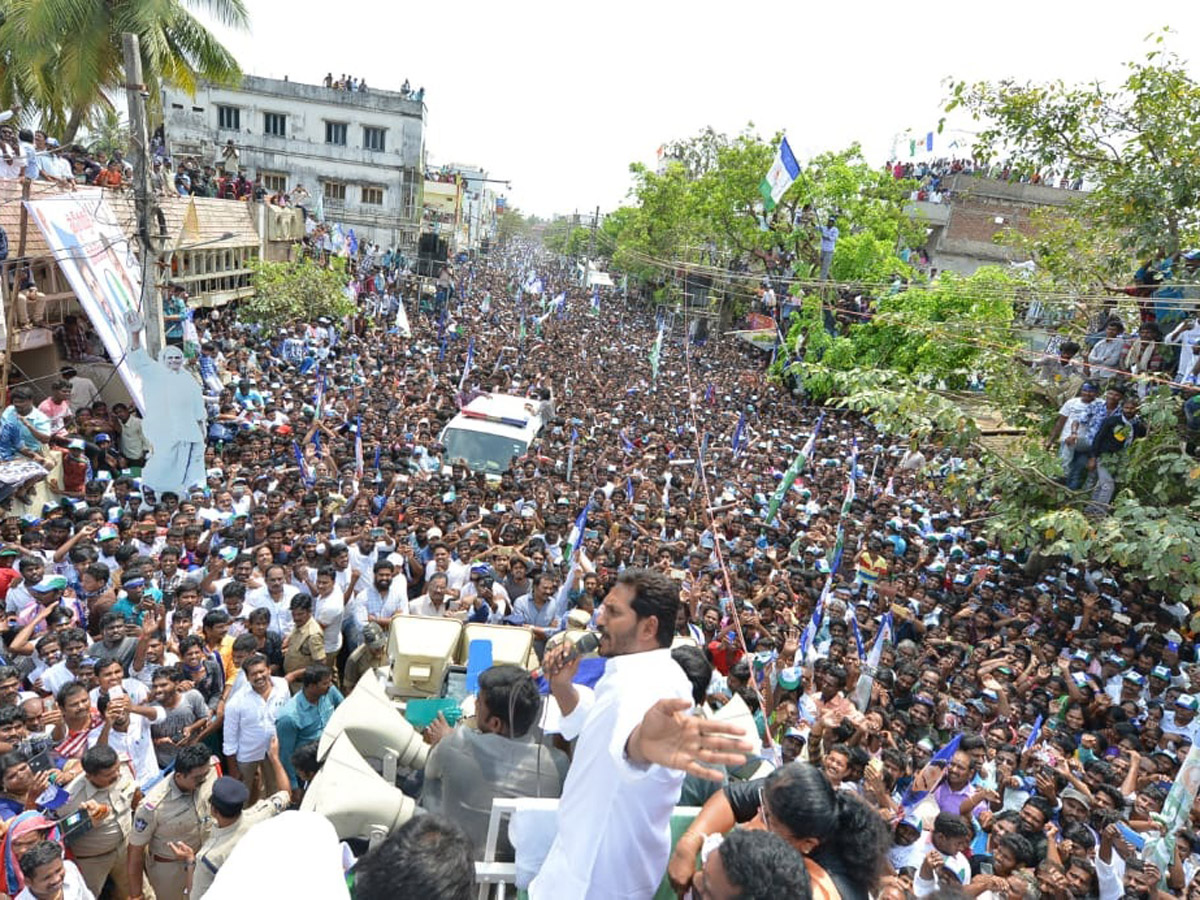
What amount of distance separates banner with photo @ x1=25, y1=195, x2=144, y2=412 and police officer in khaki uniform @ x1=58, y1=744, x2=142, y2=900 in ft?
16.4

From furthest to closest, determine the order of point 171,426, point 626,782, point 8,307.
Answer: point 8,307 → point 171,426 → point 626,782

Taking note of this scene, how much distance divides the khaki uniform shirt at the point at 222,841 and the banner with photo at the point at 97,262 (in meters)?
5.69

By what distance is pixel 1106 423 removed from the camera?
8734mm

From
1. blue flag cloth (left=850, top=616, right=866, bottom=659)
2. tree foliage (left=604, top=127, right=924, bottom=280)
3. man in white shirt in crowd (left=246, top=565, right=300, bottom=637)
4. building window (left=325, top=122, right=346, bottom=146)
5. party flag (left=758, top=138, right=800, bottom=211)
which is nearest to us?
man in white shirt in crowd (left=246, top=565, right=300, bottom=637)

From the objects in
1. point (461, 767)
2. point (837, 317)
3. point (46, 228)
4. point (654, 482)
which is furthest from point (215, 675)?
point (837, 317)

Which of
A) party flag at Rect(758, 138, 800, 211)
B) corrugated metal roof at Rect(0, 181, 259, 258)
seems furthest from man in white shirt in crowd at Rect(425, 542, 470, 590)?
party flag at Rect(758, 138, 800, 211)

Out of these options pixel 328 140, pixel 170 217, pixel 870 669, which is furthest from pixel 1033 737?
pixel 328 140

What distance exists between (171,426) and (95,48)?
27.7 ft

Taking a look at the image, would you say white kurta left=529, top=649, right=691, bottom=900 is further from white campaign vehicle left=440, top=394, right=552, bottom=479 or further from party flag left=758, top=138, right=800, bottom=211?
party flag left=758, top=138, right=800, bottom=211

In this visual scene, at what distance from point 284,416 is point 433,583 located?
647cm

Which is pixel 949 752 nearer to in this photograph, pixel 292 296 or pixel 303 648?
pixel 303 648

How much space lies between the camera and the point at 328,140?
116 ft

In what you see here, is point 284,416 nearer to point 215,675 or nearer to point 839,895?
point 215,675

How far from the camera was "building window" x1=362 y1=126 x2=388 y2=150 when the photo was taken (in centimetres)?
3547
